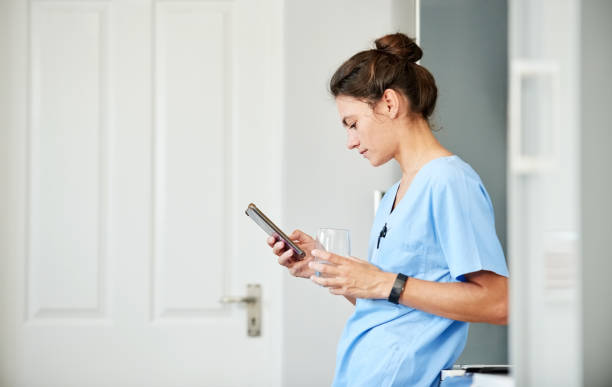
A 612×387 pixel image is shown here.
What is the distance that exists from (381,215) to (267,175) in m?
0.76

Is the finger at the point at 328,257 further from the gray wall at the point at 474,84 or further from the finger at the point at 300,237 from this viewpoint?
the gray wall at the point at 474,84

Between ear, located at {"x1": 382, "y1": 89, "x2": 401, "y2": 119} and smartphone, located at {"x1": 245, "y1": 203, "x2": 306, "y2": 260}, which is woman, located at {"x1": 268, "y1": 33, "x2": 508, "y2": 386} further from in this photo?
smartphone, located at {"x1": 245, "y1": 203, "x2": 306, "y2": 260}


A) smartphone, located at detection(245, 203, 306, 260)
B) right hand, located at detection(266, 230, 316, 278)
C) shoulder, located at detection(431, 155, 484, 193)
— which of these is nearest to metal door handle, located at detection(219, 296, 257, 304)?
right hand, located at detection(266, 230, 316, 278)

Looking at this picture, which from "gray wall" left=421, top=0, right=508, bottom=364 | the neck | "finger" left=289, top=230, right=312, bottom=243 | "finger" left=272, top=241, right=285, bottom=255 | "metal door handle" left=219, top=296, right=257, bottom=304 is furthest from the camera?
"metal door handle" left=219, top=296, right=257, bottom=304

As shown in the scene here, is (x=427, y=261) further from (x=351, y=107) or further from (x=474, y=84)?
(x=474, y=84)

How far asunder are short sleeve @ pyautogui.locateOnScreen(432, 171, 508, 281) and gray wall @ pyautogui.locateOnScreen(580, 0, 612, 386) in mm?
411

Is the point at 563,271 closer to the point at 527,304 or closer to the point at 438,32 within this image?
the point at 527,304

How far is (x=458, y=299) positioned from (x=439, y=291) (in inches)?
1.3

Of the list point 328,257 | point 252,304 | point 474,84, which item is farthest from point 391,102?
point 252,304

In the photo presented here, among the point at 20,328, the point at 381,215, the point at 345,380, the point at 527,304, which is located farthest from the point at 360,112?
the point at 20,328

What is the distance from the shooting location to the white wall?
6.04ft

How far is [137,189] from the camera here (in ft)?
6.41

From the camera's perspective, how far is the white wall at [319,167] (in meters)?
1.84

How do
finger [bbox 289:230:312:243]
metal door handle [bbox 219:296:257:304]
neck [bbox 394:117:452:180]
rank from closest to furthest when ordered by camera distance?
neck [bbox 394:117:452:180] < finger [bbox 289:230:312:243] < metal door handle [bbox 219:296:257:304]
